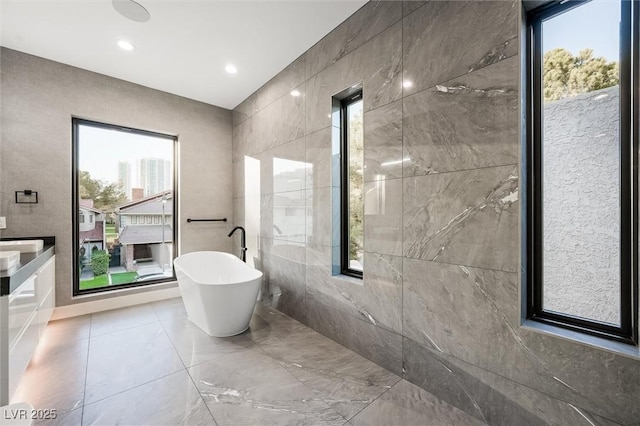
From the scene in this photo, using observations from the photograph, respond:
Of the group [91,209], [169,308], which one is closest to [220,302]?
[169,308]

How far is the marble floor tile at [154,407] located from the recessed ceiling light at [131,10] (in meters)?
2.90

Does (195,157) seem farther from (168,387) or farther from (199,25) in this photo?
(168,387)

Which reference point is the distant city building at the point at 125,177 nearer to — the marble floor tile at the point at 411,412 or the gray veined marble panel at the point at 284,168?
the gray veined marble panel at the point at 284,168

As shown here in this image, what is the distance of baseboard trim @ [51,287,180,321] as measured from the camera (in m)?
3.07

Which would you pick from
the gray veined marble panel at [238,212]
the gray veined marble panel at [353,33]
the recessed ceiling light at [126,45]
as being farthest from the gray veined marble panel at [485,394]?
the recessed ceiling light at [126,45]

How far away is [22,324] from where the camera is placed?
1.77m

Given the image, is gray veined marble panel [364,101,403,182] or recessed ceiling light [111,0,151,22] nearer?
gray veined marble panel [364,101,403,182]

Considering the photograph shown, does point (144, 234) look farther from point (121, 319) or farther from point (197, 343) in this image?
point (197, 343)

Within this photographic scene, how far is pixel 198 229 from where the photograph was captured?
4.02 meters

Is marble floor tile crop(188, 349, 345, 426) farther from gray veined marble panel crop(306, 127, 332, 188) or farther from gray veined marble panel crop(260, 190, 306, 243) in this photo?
gray veined marble panel crop(306, 127, 332, 188)

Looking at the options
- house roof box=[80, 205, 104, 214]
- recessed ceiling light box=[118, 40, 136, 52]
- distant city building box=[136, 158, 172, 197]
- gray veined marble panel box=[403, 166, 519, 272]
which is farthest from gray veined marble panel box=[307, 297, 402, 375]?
recessed ceiling light box=[118, 40, 136, 52]

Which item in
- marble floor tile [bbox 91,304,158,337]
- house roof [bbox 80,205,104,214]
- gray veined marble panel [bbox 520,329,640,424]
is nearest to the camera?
gray veined marble panel [bbox 520,329,640,424]

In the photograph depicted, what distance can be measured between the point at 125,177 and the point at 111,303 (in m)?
1.60

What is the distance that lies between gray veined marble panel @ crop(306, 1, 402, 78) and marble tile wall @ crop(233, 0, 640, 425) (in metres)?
0.01
